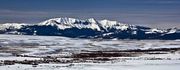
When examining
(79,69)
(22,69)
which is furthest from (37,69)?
(79,69)

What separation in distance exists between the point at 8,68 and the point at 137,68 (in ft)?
37.4

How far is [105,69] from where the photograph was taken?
130ft

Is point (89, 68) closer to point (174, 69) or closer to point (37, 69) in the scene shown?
point (37, 69)

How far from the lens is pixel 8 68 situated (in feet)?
134

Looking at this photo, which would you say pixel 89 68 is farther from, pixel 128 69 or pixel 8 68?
pixel 8 68

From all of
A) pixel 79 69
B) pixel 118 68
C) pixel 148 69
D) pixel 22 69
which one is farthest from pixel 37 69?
pixel 148 69

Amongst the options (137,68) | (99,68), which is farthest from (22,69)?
(137,68)

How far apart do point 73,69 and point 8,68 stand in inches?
235

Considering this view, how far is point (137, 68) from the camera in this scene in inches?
1582

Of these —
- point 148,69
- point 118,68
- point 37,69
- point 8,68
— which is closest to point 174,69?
point 148,69

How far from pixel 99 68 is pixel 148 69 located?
4.35 m

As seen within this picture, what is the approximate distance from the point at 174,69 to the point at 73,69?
8.60 m

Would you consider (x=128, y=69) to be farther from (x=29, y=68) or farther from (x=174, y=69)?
(x=29, y=68)

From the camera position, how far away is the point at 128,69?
3934cm
